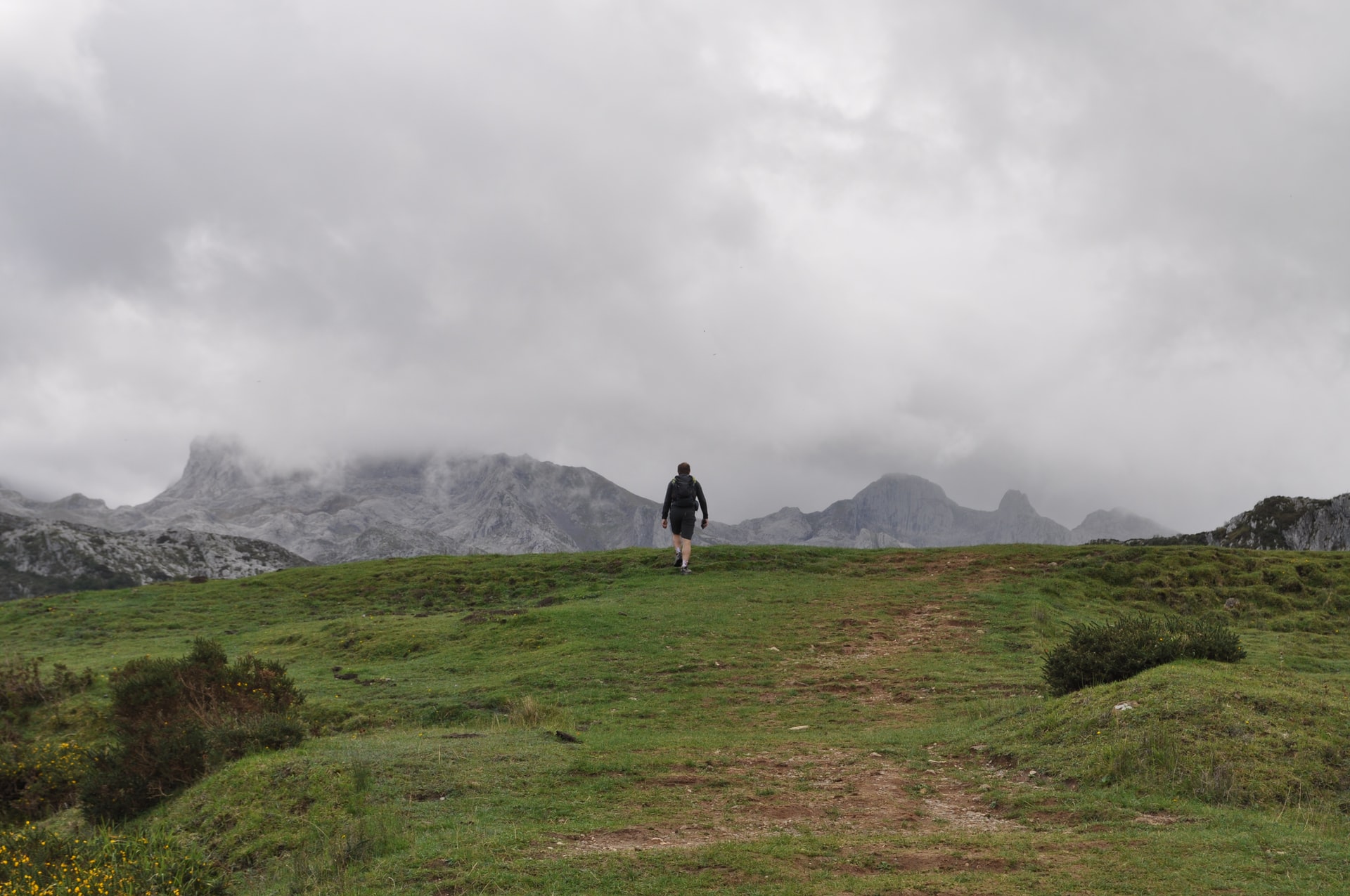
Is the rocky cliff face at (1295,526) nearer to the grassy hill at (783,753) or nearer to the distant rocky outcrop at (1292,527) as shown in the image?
the distant rocky outcrop at (1292,527)

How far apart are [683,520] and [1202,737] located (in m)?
20.9

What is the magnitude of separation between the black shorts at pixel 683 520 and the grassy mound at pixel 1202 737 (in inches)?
693

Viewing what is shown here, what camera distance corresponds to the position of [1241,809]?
9625mm

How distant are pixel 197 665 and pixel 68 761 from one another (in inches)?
149

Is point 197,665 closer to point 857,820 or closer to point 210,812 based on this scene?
point 210,812

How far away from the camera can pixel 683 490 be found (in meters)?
30.4

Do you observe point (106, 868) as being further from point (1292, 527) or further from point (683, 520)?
point (1292, 527)

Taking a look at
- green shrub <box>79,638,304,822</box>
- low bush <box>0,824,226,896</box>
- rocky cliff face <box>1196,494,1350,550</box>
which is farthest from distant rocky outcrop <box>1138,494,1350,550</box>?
low bush <box>0,824,226,896</box>

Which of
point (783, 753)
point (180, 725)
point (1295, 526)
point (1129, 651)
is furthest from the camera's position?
point (1295, 526)

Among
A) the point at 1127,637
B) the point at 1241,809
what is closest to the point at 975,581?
the point at 1127,637

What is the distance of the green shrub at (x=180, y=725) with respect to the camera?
12711mm

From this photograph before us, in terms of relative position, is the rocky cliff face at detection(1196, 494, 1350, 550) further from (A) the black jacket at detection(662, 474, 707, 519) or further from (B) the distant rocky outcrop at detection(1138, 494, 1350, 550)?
(A) the black jacket at detection(662, 474, 707, 519)

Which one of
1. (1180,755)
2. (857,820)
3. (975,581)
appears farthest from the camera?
(975,581)

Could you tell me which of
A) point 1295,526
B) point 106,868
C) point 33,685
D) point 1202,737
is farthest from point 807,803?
point 1295,526
